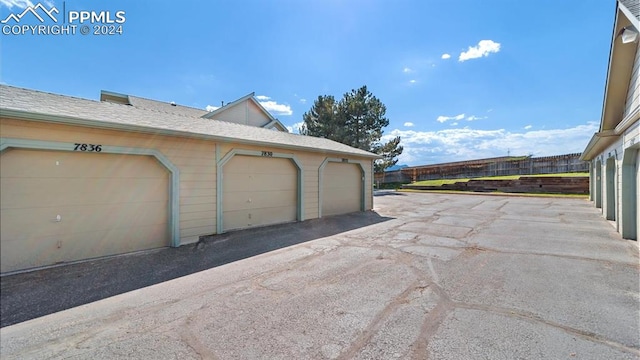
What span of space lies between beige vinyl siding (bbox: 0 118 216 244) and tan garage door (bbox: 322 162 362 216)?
437 centimetres

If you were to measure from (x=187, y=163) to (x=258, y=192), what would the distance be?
2.24 metres

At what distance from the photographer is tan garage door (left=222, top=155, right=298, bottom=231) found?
696 centimetres

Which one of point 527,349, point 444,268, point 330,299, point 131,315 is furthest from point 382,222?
point 131,315

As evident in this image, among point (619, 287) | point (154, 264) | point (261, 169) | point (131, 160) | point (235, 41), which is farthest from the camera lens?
point (235, 41)

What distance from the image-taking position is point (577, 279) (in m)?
3.76

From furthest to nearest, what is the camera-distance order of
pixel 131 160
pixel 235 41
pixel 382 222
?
1. pixel 235 41
2. pixel 382 222
3. pixel 131 160

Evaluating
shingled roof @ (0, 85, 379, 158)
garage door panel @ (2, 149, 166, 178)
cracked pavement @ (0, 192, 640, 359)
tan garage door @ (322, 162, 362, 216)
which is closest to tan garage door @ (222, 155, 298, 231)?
shingled roof @ (0, 85, 379, 158)

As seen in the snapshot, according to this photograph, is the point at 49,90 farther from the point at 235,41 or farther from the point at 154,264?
the point at 235,41

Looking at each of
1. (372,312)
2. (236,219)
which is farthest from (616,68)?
(236,219)

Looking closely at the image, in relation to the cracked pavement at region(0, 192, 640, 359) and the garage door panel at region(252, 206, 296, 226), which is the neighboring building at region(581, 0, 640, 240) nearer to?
the cracked pavement at region(0, 192, 640, 359)

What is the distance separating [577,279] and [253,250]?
5.66 metres

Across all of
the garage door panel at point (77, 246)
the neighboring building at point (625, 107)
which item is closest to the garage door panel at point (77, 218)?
the garage door panel at point (77, 246)

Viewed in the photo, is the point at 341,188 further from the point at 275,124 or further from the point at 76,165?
the point at 275,124

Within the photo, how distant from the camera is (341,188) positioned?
10367 mm
